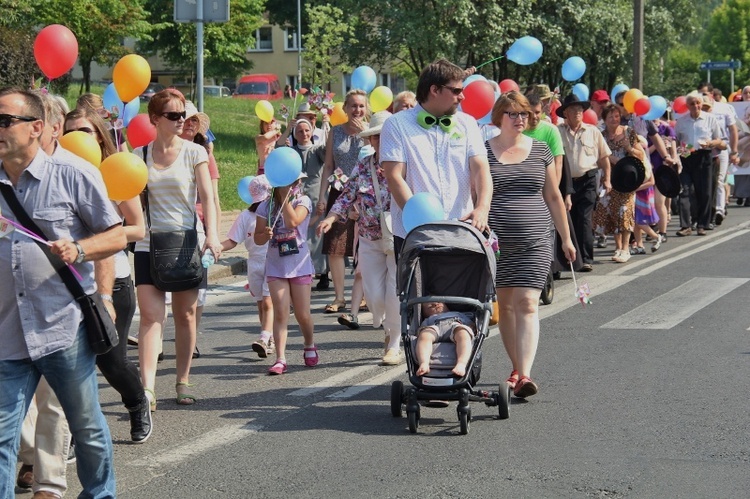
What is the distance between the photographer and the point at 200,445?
22.1ft

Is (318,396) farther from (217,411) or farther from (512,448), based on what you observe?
(512,448)

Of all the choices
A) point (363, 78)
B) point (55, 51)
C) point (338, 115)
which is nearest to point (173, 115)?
point (55, 51)

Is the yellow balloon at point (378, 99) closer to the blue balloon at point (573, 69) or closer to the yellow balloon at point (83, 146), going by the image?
the blue balloon at point (573, 69)

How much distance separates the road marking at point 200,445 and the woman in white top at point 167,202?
0.62 meters

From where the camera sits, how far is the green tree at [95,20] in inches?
1554

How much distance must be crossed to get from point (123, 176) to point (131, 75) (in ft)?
7.34

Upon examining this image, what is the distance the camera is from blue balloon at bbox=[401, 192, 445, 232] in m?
7.06

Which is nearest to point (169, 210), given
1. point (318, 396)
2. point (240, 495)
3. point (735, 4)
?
point (318, 396)

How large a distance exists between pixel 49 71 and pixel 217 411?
2.29 meters

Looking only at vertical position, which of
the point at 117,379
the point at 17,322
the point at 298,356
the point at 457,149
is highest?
the point at 457,149

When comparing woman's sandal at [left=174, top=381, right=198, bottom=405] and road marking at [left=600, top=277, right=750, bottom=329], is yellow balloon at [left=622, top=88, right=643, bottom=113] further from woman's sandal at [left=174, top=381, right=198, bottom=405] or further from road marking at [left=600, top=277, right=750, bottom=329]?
woman's sandal at [left=174, top=381, right=198, bottom=405]

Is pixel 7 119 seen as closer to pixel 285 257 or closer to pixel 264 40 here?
pixel 285 257

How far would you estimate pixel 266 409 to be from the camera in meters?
7.64

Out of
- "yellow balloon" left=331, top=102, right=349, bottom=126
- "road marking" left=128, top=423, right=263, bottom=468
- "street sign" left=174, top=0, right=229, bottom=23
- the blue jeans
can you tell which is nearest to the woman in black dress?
"road marking" left=128, top=423, right=263, bottom=468
